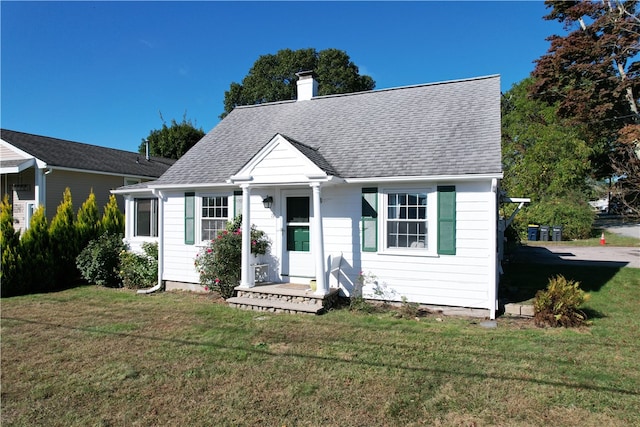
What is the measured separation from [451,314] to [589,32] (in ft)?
68.8

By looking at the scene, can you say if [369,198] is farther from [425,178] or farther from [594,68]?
[594,68]

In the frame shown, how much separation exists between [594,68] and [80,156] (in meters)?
25.0

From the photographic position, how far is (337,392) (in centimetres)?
441

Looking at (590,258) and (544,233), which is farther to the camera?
(544,233)

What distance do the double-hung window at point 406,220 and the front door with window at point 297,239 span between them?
1.99 metres

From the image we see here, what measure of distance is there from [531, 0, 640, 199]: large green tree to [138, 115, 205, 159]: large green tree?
24.9m

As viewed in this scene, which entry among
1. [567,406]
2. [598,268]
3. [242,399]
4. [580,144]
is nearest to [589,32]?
[580,144]

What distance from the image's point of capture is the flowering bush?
29.8ft

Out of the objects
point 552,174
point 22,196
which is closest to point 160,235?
point 22,196

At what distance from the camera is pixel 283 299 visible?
325 inches

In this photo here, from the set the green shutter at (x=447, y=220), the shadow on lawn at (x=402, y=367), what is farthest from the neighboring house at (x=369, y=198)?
the shadow on lawn at (x=402, y=367)

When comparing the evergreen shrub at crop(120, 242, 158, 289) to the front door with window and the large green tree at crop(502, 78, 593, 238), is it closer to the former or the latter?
the front door with window

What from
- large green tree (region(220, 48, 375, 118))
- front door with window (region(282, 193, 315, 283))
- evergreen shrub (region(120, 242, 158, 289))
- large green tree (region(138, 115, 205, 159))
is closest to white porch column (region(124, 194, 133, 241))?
evergreen shrub (region(120, 242, 158, 289))

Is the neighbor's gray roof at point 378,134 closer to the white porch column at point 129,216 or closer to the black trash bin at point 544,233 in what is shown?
the white porch column at point 129,216
